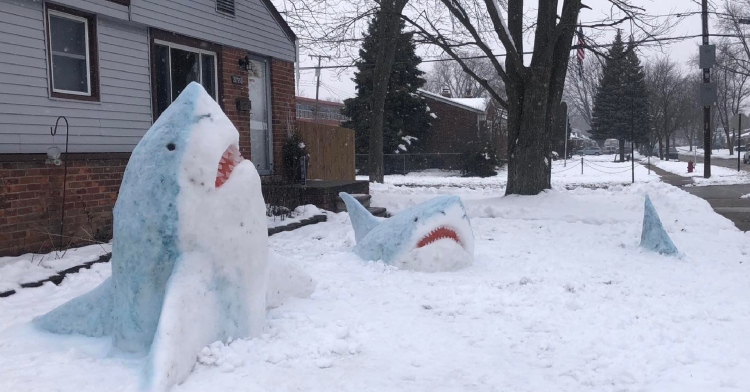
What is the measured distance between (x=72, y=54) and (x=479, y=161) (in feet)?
73.1

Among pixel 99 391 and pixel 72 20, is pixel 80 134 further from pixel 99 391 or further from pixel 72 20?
pixel 99 391

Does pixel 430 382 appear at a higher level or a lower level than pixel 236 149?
lower

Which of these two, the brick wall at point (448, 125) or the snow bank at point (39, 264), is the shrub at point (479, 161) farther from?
the snow bank at point (39, 264)

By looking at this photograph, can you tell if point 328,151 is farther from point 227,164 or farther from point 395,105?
point 395,105

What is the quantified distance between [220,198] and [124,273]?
0.76m

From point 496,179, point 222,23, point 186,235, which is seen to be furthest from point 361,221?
point 496,179

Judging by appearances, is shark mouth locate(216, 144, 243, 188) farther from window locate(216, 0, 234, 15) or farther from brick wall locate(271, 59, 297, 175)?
brick wall locate(271, 59, 297, 175)

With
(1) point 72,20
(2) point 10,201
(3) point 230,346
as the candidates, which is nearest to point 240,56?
(1) point 72,20

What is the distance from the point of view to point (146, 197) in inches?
143

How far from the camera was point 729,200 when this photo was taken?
1448 cm

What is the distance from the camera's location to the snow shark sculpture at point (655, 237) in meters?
7.38

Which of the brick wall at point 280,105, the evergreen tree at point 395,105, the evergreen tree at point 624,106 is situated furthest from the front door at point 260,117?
the evergreen tree at point 624,106

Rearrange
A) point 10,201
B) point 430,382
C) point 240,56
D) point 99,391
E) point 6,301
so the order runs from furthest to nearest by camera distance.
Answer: point 240,56 < point 10,201 < point 6,301 < point 430,382 < point 99,391

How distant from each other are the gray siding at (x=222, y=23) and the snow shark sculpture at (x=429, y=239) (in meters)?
5.24
